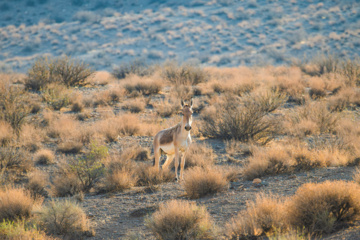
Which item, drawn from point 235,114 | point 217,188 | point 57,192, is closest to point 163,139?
point 217,188

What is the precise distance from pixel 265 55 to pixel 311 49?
5798 mm

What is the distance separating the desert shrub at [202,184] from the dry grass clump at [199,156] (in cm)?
195

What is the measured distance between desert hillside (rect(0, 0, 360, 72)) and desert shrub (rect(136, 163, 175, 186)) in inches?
1423

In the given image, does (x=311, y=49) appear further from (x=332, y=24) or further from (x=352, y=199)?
(x=352, y=199)

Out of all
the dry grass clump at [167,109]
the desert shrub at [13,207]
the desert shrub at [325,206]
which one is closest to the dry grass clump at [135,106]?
the dry grass clump at [167,109]

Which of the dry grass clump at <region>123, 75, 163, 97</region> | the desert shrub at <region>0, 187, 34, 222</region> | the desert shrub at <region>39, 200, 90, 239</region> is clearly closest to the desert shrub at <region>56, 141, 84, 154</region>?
the desert shrub at <region>0, 187, 34, 222</region>

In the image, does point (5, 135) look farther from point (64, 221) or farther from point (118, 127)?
point (64, 221)

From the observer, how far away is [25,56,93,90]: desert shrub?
1969 centimetres

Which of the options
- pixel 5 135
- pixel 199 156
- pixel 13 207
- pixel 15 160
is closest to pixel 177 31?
pixel 5 135

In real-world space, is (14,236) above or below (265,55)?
above

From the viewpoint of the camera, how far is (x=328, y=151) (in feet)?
31.3

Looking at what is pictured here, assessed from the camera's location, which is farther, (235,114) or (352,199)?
(235,114)

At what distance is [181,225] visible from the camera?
5.55m

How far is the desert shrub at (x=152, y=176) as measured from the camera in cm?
895
